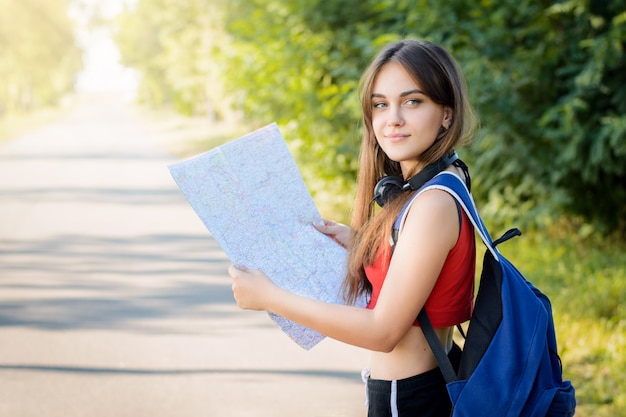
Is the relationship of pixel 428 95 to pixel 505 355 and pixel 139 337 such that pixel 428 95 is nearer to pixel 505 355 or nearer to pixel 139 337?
pixel 505 355

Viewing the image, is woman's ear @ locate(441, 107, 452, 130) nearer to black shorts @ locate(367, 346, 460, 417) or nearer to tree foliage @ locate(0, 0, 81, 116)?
black shorts @ locate(367, 346, 460, 417)

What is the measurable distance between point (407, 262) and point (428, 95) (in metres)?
0.44

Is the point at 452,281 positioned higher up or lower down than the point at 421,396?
higher up

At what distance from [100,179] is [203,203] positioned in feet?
53.0

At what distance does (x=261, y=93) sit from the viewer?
11266 millimetres

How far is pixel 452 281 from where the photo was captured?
1.94 m

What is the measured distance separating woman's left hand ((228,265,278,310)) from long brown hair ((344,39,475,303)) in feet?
0.85

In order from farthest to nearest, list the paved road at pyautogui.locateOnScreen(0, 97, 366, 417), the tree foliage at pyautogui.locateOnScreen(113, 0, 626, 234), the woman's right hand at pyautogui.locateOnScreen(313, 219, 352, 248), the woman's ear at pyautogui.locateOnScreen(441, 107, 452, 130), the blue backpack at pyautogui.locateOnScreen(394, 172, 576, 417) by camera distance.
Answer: the tree foliage at pyautogui.locateOnScreen(113, 0, 626, 234), the paved road at pyautogui.locateOnScreen(0, 97, 366, 417), the woman's right hand at pyautogui.locateOnScreen(313, 219, 352, 248), the woman's ear at pyautogui.locateOnScreen(441, 107, 452, 130), the blue backpack at pyautogui.locateOnScreen(394, 172, 576, 417)

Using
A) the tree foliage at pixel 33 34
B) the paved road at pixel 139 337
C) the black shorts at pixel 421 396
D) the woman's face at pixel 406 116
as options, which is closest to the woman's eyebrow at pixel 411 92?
the woman's face at pixel 406 116

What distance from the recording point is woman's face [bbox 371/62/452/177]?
78.5 inches

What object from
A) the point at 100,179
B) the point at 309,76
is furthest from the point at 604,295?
the point at 100,179

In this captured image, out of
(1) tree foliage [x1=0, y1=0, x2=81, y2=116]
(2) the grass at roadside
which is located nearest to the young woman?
(2) the grass at roadside

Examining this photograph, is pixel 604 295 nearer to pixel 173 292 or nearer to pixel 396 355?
pixel 173 292

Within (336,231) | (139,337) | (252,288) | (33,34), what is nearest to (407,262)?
(252,288)
